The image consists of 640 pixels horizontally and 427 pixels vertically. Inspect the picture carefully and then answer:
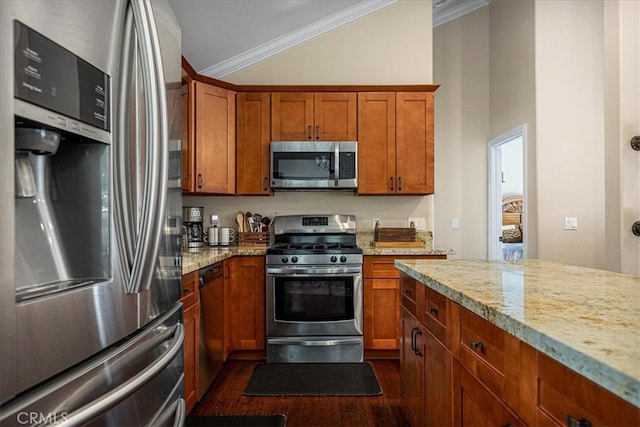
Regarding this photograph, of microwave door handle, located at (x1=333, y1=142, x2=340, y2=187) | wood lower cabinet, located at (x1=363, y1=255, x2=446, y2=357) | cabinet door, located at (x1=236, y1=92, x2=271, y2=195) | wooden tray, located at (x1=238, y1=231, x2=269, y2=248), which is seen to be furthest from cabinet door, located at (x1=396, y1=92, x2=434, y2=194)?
wooden tray, located at (x1=238, y1=231, x2=269, y2=248)

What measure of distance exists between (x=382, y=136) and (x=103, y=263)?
2.70 m

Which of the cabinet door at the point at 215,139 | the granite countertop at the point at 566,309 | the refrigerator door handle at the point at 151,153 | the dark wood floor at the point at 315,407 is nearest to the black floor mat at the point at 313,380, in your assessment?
the dark wood floor at the point at 315,407

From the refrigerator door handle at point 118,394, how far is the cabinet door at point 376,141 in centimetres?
236

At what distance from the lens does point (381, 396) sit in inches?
89.2

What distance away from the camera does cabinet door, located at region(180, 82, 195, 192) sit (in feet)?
8.96

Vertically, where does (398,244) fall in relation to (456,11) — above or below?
below

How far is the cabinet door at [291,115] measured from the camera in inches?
124

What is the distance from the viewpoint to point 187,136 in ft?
9.25

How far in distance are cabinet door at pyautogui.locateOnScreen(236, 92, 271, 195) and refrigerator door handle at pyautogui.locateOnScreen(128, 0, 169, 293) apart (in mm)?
2187

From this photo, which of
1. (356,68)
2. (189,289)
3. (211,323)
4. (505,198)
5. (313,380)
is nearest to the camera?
(189,289)

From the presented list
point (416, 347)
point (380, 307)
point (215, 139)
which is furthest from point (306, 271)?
point (215, 139)

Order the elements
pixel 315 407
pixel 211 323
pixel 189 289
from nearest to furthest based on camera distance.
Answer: pixel 189 289
pixel 315 407
pixel 211 323

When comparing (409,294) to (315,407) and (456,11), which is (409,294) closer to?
(315,407)

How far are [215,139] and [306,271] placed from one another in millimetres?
1428
